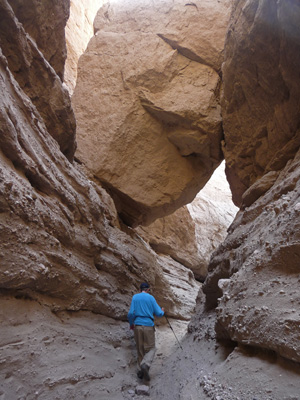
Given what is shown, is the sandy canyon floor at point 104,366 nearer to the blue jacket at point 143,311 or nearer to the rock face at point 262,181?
the rock face at point 262,181

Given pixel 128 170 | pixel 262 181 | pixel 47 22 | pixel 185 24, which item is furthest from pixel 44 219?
pixel 185 24

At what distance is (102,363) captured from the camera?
3.48 meters

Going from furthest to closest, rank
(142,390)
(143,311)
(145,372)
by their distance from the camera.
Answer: (143,311) < (145,372) < (142,390)

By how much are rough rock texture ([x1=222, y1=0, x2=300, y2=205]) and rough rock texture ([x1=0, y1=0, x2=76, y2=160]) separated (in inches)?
126

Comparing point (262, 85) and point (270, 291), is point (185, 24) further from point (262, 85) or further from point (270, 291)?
point (270, 291)

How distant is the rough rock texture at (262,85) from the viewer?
4.16 metres

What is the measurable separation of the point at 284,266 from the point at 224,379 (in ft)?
3.33

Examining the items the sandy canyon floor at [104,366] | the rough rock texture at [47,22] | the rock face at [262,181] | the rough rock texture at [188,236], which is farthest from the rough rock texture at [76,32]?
the sandy canyon floor at [104,366]

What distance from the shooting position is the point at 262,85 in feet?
16.5

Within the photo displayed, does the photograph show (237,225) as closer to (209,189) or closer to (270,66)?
(270,66)

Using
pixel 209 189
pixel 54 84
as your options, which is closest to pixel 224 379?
pixel 54 84

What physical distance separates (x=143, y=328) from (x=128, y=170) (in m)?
4.93

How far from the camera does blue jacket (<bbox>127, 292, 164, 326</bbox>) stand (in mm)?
4141

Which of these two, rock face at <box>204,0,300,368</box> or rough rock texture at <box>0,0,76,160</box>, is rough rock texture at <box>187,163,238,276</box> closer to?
rock face at <box>204,0,300,368</box>
